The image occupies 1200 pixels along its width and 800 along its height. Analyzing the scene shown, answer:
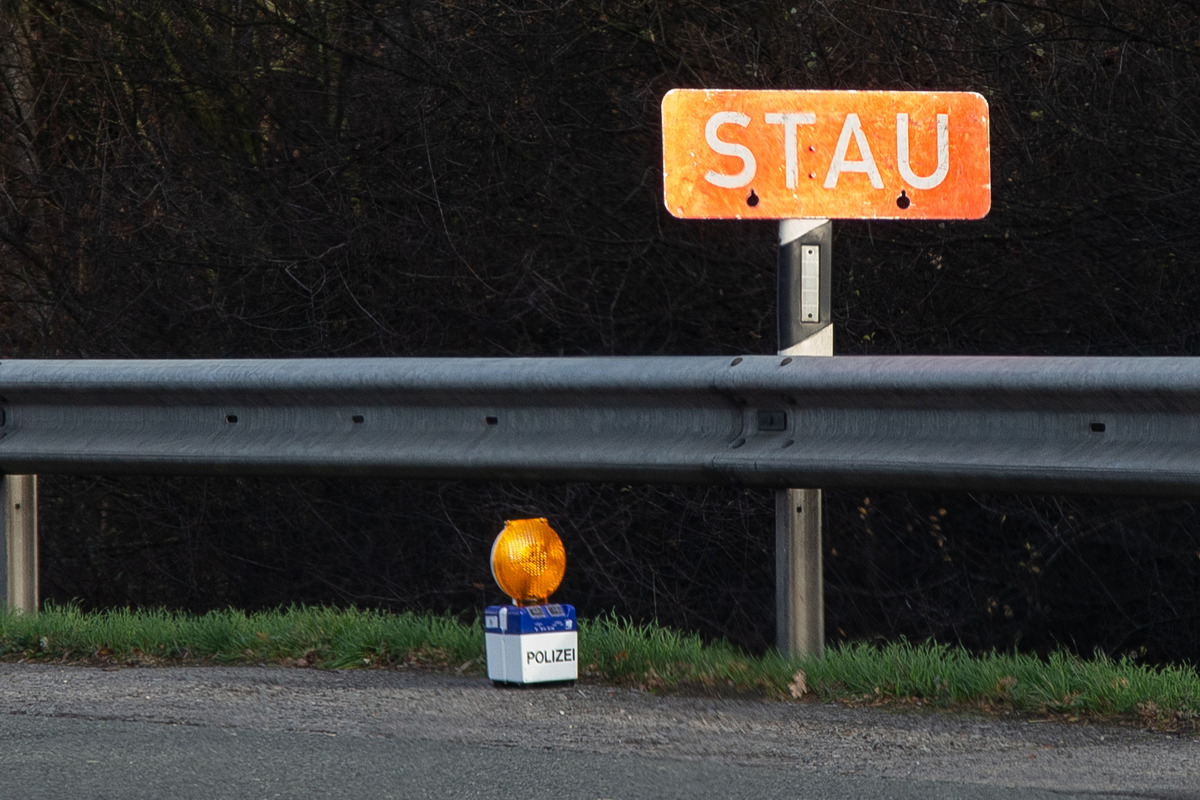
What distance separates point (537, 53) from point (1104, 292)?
2785 mm

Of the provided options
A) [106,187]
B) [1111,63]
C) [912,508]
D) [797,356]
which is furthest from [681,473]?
[106,187]

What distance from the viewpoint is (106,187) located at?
367 inches

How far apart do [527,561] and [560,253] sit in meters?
3.62

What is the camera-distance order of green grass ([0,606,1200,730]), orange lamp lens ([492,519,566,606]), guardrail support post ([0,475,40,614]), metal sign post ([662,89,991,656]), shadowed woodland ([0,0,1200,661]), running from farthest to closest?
shadowed woodland ([0,0,1200,661]) < guardrail support post ([0,475,40,614]) < metal sign post ([662,89,991,656]) < orange lamp lens ([492,519,566,606]) < green grass ([0,606,1200,730])

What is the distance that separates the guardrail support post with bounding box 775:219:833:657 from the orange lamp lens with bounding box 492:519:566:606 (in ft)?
2.00

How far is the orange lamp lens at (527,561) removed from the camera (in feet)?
15.3

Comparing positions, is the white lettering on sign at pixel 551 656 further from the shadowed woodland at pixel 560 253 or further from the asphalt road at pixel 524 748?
the shadowed woodland at pixel 560 253

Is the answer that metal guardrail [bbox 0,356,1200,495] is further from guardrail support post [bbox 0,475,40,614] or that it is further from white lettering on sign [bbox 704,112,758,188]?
white lettering on sign [bbox 704,112,758,188]

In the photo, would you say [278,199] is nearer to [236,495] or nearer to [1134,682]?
[236,495]

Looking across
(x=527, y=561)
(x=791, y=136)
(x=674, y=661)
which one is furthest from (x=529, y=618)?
(x=791, y=136)

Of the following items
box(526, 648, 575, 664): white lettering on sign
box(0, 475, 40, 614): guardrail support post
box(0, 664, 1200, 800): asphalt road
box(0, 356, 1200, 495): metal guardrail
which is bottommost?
box(0, 664, 1200, 800): asphalt road

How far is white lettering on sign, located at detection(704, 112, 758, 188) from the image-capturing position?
490 centimetres

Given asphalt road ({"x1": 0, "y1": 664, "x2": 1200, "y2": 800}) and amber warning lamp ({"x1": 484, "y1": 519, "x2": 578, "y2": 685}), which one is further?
amber warning lamp ({"x1": 484, "y1": 519, "x2": 578, "y2": 685})

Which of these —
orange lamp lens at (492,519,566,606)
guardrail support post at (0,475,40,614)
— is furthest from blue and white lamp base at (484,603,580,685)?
guardrail support post at (0,475,40,614)
